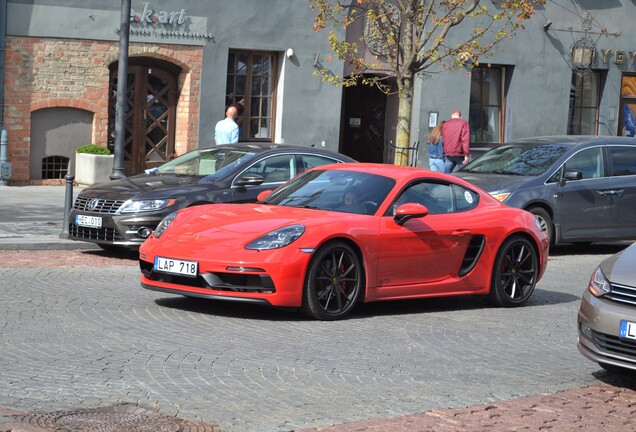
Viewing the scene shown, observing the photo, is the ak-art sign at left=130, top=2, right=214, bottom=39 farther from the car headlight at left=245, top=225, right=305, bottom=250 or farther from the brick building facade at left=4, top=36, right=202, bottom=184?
the car headlight at left=245, top=225, right=305, bottom=250

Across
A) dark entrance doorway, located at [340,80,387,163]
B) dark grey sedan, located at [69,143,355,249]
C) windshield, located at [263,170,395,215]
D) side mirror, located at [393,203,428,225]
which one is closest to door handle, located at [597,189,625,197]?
dark grey sedan, located at [69,143,355,249]

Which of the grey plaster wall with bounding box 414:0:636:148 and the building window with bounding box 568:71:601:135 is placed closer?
the grey plaster wall with bounding box 414:0:636:148

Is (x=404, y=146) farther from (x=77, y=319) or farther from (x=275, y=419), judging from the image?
(x=275, y=419)

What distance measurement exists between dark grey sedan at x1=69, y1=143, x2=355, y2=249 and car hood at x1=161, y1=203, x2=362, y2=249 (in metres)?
3.19

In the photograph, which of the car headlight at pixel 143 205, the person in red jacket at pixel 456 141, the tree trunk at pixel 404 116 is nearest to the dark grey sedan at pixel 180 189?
the car headlight at pixel 143 205

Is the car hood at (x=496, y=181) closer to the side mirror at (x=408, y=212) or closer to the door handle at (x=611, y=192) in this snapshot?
the door handle at (x=611, y=192)

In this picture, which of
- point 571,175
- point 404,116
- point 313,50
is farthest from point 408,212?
point 313,50

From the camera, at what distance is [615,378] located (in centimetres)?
887

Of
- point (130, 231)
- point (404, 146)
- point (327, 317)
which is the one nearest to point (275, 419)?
point (327, 317)

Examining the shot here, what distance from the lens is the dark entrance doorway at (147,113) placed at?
84.2ft

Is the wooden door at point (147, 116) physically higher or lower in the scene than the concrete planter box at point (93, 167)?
higher

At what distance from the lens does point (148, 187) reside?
583 inches

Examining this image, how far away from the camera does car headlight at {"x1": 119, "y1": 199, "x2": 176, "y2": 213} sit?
14305 mm

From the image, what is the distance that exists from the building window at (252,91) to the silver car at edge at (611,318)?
62.5ft
